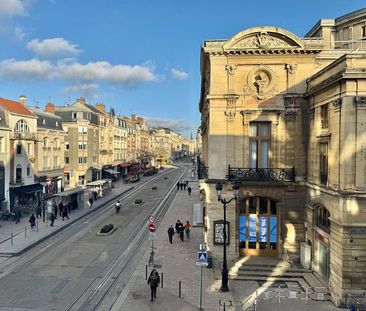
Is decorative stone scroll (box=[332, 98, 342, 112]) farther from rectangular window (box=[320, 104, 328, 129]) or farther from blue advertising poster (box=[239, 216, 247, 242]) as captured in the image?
blue advertising poster (box=[239, 216, 247, 242])

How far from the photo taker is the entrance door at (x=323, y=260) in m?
16.9

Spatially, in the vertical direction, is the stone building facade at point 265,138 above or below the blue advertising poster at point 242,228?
above

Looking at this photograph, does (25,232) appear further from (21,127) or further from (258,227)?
(258,227)

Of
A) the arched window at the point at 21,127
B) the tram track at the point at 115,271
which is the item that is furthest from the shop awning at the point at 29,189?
the tram track at the point at 115,271

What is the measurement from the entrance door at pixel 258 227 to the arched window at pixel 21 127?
27.2 metres

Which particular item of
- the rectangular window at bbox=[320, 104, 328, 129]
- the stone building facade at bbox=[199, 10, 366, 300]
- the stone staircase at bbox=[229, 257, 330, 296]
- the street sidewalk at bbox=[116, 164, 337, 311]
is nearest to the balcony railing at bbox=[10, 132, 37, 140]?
the street sidewalk at bbox=[116, 164, 337, 311]

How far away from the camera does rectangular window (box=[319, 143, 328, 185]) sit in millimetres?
17047

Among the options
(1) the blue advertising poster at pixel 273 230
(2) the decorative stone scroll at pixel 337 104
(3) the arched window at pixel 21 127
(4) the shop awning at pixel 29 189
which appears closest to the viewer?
(2) the decorative stone scroll at pixel 337 104

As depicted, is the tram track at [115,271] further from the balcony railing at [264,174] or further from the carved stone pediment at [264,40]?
the carved stone pediment at [264,40]

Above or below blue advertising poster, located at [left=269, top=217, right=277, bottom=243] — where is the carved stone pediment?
above

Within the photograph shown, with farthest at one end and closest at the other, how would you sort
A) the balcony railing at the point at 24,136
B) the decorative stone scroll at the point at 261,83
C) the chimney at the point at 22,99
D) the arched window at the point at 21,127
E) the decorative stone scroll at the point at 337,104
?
the chimney at the point at 22,99 < the arched window at the point at 21,127 < the balcony railing at the point at 24,136 < the decorative stone scroll at the point at 261,83 < the decorative stone scroll at the point at 337,104

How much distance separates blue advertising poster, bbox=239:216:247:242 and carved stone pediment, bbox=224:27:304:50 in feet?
31.5

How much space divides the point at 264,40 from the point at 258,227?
412 inches

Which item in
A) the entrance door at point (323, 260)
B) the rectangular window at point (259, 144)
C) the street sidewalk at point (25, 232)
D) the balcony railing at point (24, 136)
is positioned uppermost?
the balcony railing at point (24, 136)
